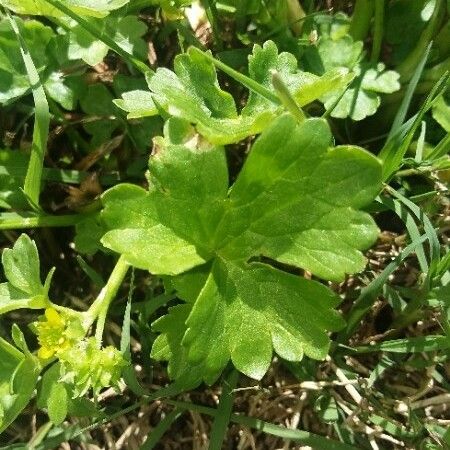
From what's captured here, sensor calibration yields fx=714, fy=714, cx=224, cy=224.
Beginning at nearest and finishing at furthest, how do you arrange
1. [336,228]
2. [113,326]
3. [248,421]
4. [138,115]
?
[336,228], [138,115], [248,421], [113,326]

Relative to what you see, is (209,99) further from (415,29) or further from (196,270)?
(415,29)

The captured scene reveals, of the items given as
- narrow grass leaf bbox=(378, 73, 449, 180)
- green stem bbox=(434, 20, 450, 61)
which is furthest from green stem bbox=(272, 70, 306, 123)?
green stem bbox=(434, 20, 450, 61)

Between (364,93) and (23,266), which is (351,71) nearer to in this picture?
(364,93)

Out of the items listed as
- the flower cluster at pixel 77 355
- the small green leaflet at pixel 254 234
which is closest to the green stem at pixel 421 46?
the small green leaflet at pixel 254 234

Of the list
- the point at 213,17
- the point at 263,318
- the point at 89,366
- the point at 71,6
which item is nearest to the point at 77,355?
the point at 89,366

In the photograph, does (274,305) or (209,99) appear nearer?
(274,305)

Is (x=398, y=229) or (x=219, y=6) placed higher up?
(x=219, y=6)

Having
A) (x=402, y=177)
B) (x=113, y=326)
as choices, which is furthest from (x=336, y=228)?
(x=113, y=326)
